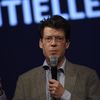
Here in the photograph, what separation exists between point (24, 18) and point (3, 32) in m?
0.17

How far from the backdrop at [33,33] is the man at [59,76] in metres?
0.63

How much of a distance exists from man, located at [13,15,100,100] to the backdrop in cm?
63

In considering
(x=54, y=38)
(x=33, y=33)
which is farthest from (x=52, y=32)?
(x=33, y=33)

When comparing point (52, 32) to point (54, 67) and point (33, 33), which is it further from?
point (33, 33)

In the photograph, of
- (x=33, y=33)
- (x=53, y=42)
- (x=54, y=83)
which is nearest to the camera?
(x=54, y=83)

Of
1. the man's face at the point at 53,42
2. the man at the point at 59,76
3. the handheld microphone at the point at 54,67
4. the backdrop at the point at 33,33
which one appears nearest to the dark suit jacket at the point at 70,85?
the man at the point at 59,76

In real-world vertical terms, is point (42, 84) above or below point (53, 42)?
below

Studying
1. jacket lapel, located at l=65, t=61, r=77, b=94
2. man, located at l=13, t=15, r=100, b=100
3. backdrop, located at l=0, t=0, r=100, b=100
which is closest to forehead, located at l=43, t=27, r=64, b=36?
man, located at l=13, t=15, r=100, b=100

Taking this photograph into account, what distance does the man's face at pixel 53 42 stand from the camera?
201cm

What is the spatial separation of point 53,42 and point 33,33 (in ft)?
2.60

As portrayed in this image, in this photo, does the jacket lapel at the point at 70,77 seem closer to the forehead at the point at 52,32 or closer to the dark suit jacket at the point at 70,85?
the dark suit jacket at the point at 70,85

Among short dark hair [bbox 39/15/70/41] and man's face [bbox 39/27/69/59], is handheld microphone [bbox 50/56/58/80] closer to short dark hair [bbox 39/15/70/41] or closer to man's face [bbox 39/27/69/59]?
man's face [bbox 39/27/69/59]

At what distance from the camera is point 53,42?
2.01 m

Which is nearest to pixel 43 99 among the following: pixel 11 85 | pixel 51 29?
pixel 51 29
